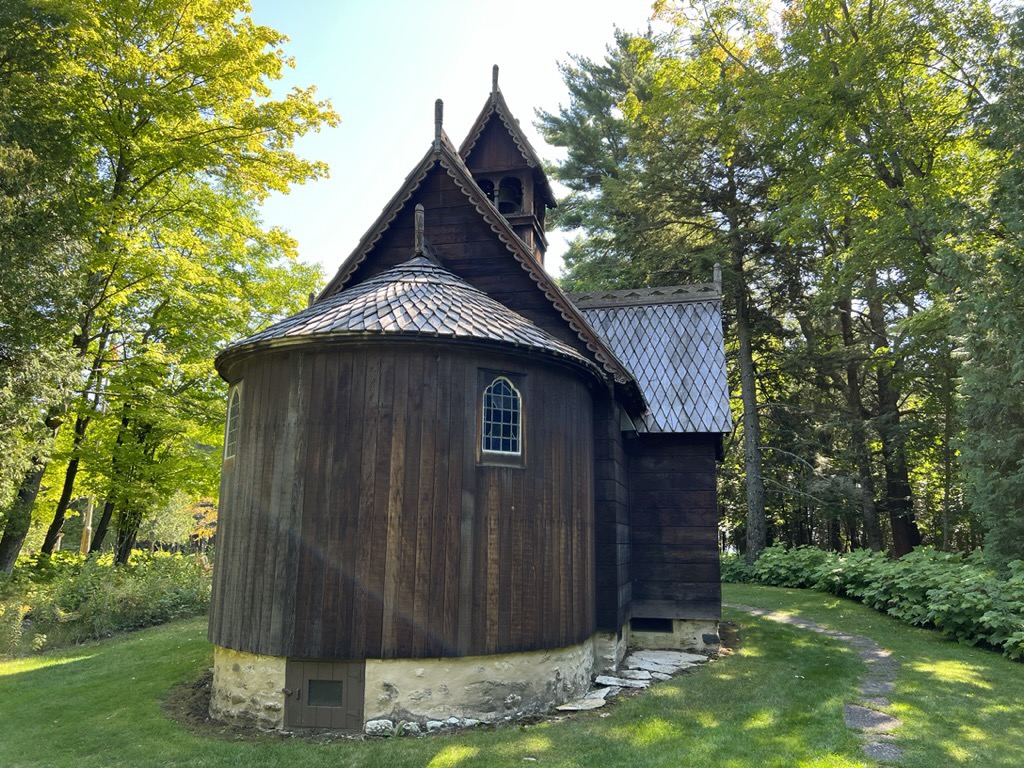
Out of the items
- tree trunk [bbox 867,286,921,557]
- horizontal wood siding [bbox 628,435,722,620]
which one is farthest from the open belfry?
tree trunk [bbox 867,286,921,557]

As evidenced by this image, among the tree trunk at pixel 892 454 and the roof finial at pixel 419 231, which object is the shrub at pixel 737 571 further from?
the roof finial at pixel 419 231

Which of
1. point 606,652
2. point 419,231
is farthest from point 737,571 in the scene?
point 419,231

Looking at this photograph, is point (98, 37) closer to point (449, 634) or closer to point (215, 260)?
point (215, 260)

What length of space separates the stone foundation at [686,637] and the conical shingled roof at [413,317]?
5590 mm

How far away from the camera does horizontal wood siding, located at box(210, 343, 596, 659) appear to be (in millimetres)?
7418

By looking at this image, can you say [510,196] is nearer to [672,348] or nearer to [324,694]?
[672,348]

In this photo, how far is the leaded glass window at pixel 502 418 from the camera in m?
8.22

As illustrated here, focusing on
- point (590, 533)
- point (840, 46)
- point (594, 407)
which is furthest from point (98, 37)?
point (840, 46)

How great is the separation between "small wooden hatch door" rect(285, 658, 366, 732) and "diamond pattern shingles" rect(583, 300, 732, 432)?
21.7 feet

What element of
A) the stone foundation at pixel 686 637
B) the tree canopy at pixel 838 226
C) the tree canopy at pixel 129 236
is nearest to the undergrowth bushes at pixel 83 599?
the tree canopy at pixel 129 236

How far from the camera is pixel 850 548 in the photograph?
99.2 feet

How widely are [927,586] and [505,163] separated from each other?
12412 millimetres

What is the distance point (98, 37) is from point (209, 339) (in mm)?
7848

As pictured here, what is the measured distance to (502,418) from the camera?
8.33m
